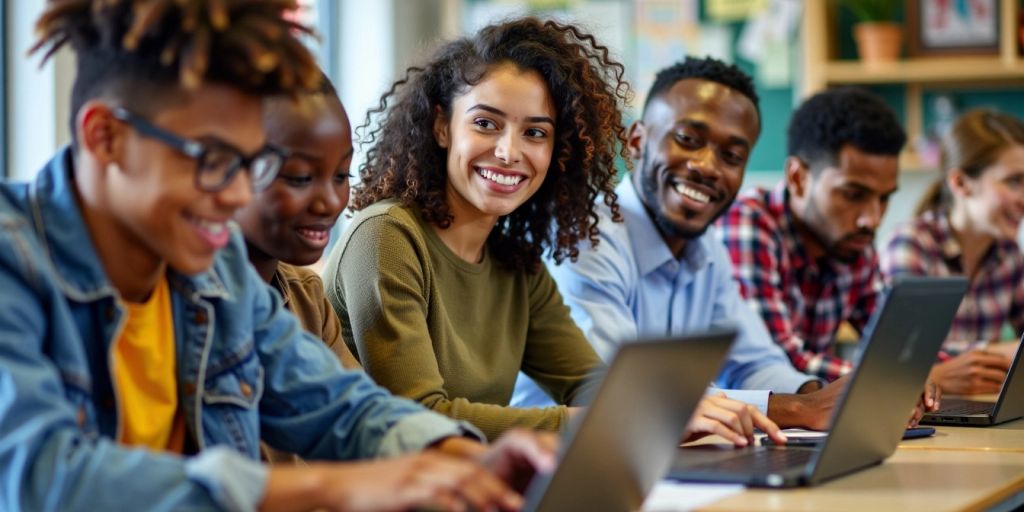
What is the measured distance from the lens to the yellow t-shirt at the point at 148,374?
1.24 meters

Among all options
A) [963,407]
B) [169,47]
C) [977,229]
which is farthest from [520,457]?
[977,229]

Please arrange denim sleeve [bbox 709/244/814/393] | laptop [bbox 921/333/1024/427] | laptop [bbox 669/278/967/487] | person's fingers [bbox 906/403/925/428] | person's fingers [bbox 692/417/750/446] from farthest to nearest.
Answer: denim sleeve [bbox 709/244/814/393]
laptop [bbox 921/333/1024/427]
person's fingers [bbox 906/403/925/428]
person's fingers [bbox 692/417/750/446]
laptop [bbox 669/278/967/487]

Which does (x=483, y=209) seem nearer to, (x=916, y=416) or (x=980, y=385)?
(x=916, y=416)

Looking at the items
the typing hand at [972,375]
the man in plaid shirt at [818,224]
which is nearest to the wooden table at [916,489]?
the typing hand at [972,375]

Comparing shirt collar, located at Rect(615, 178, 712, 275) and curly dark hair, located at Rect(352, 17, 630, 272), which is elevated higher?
curly dark hair, located at Rect(352, 17, 630, 272)

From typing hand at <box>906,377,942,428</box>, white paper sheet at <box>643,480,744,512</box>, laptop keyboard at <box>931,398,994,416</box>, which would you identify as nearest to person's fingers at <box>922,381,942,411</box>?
typing hand at <box>906,377,942,428</box>

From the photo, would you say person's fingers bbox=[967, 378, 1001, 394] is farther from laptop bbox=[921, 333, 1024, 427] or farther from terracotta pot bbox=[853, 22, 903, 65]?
terracotta pot bbox=[853, 22, 903, 65]

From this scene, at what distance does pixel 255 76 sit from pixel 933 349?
3.24 feet

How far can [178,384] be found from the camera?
4.28 feet

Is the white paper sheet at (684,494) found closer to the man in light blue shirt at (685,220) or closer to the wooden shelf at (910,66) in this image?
the man in light blue shirt at (685,220)

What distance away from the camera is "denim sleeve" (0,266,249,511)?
1027 millimetres

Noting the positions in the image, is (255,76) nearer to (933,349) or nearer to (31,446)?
(31,446)

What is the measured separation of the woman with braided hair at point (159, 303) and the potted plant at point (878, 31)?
353 centimetres

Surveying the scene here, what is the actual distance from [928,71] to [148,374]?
3754 mm
